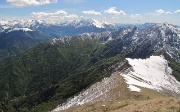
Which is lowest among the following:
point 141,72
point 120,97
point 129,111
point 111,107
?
point 141,72

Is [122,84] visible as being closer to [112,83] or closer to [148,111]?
[112,83]

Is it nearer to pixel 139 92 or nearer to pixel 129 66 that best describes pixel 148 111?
pixel 139 92

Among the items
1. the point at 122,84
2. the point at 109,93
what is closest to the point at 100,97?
the point at 109,93

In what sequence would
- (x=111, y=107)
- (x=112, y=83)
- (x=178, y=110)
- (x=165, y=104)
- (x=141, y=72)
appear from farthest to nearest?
1. (x=141, y=72)
2. (x=112, y=83)
3. (x=111, y=107)
4. (x=165, y=104)
5. (x=178, y=110)

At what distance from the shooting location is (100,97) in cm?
11756

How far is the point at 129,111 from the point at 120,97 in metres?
57.6

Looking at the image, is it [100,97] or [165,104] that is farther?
[100,97]

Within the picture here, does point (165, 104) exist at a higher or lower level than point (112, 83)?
higher

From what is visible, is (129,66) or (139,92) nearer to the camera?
(139,92)

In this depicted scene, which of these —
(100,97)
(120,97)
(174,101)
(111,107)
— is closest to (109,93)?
(100,97)

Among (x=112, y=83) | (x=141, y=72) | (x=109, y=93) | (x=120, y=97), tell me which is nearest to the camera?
(x=120, y=97)

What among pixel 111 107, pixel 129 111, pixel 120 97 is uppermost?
pixel 129 111

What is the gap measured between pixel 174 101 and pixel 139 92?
6121 centimetres

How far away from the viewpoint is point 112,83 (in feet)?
444
